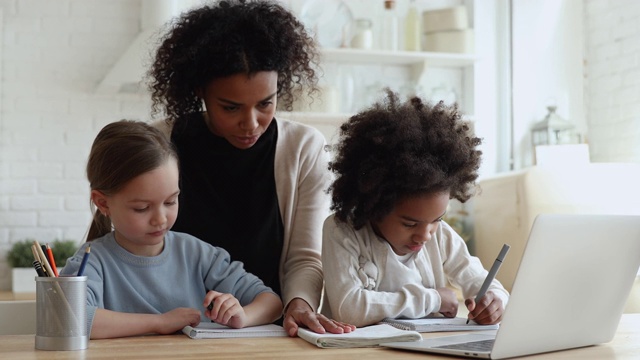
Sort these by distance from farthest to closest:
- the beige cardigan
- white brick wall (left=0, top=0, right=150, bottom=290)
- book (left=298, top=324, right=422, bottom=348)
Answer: white brick wall (left=0, top=0, right=150, bottom=290) → the beige cardigan → book (left=298, top=324, right=422, bottom=348)

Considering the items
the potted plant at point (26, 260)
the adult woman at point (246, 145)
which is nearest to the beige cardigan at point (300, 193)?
the adult woman at point (246, 145)

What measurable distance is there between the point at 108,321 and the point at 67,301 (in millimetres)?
152

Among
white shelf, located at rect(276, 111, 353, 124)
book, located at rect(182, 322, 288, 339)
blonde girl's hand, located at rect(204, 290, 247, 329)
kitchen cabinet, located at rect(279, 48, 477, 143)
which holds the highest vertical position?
kitchen cabinet, located at rect(279, 48, 477, 143)

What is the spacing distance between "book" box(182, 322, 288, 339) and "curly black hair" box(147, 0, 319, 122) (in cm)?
53

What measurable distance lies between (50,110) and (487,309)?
3.36 meters

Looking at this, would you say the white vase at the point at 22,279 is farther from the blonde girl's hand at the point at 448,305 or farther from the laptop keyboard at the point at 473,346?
the laptop keyboard at the point at 473,346

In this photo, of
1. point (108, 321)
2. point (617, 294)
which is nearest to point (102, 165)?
point (108, 321)

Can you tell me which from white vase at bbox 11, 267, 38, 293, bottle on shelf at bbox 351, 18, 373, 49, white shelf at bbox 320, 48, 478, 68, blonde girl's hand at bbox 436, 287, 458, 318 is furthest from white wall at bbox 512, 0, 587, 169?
blonde girl's hand at bbox 436, 287, 458, 318

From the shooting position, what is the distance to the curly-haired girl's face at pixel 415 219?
5.64 feet

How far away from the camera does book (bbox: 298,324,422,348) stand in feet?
4.60

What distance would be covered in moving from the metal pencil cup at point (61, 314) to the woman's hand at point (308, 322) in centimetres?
38

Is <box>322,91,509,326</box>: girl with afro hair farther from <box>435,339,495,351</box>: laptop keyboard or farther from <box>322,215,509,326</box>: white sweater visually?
<box>435,339,495,351</box>: laptop keyboard

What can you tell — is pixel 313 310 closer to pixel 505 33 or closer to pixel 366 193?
pixel 366 193

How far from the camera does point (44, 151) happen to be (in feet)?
14.8
